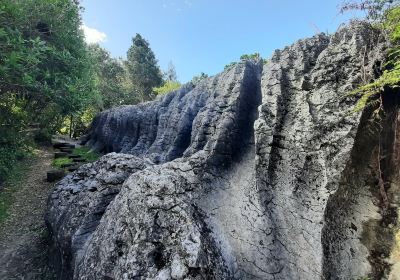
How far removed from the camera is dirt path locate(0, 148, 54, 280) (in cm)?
923

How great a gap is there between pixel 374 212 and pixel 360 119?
2.06m

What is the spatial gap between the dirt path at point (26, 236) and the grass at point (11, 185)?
0.20m

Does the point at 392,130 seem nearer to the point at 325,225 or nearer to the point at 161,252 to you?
the point at 325,225

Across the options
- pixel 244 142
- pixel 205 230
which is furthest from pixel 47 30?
pixel 205 230

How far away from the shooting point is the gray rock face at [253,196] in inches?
237

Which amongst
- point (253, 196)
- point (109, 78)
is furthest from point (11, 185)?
point (109, 78)

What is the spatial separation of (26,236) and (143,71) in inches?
1534

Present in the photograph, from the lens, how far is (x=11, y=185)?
615 inches

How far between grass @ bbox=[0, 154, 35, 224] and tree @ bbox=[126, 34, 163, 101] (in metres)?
29.3

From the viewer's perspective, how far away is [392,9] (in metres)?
A: 7.07

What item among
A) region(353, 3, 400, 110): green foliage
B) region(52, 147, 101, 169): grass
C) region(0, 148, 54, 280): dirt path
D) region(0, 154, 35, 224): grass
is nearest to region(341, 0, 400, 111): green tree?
region(353, 3, 400, 110): green foliage

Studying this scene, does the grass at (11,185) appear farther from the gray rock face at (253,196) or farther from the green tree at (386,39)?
the green tree at (386,39)

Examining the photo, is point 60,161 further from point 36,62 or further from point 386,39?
point 386,39

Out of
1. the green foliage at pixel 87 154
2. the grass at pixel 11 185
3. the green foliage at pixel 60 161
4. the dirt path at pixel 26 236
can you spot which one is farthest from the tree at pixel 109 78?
the dirt path at pixel 26 236
